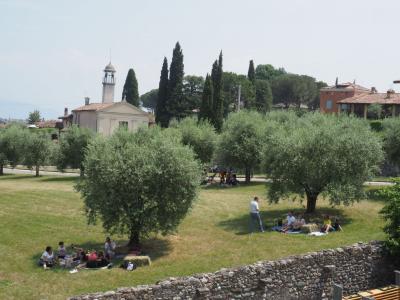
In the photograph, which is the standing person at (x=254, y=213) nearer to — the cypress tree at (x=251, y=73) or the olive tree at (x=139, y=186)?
the olive tree at (x=139, y=186)

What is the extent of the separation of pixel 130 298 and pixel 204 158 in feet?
130

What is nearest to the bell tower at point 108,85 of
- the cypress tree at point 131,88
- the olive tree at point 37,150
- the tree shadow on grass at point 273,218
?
the cypress tree at point 131,88

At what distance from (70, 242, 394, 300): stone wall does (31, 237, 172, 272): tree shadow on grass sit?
24.9 ft

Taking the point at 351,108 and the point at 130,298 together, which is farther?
the point at 351,108

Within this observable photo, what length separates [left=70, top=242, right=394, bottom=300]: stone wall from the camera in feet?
52.3

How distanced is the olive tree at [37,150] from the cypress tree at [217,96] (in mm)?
23679

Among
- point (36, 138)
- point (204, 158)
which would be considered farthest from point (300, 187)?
point (36, 138)

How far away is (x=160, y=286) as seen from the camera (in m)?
15.7

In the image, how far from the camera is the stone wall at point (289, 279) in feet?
52.3

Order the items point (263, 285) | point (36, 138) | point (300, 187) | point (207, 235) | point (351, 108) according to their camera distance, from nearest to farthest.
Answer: point (263, 285)
point (207, 235)
point (300, 187)
point (36, 138)
point (351, 108)

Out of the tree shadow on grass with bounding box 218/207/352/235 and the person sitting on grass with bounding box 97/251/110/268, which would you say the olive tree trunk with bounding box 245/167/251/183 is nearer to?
the tree shadow on grass with bounding box 218/207/352/235

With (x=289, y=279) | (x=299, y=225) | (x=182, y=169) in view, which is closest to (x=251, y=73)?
(x=299, y=225)

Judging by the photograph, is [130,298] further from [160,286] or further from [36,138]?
[36,138]

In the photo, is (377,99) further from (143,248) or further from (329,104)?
(143,248)
